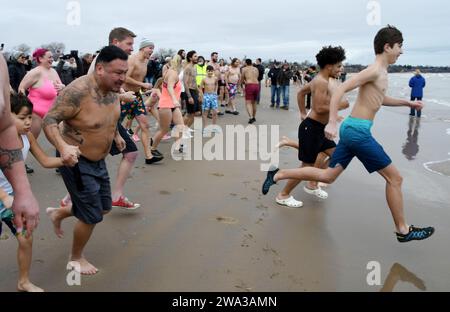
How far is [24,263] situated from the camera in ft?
9.80

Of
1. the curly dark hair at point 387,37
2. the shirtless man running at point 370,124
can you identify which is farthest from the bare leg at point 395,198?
the curly dark hair at point 387,37

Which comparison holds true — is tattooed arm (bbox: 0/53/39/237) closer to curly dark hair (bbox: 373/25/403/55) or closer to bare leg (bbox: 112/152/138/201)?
bare leg (bbox: 112/152/138/201)

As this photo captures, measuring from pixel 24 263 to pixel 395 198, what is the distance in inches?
126

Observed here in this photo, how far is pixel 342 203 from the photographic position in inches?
211

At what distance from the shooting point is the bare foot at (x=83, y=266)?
3326 millimetres

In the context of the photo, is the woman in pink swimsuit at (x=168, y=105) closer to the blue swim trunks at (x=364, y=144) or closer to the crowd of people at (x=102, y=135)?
the crowd of people at (x=102, y=135)

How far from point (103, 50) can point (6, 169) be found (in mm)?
1396

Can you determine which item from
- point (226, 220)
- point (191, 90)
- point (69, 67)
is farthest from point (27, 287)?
point (69, 67)

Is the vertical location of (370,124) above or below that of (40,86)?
below

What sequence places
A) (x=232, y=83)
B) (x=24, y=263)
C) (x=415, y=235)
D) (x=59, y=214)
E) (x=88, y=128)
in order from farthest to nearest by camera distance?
(x=232, y=83)
(x=415, y=235)
(x=59, y=214)
(x=88, y=128)
(x=24, y=263)

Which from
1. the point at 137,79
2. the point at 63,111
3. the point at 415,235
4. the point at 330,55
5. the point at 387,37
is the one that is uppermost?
the point at 387,37

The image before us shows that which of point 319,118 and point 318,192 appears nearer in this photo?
point 319,118

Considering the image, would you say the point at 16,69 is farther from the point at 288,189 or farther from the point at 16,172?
the point at 16,172
